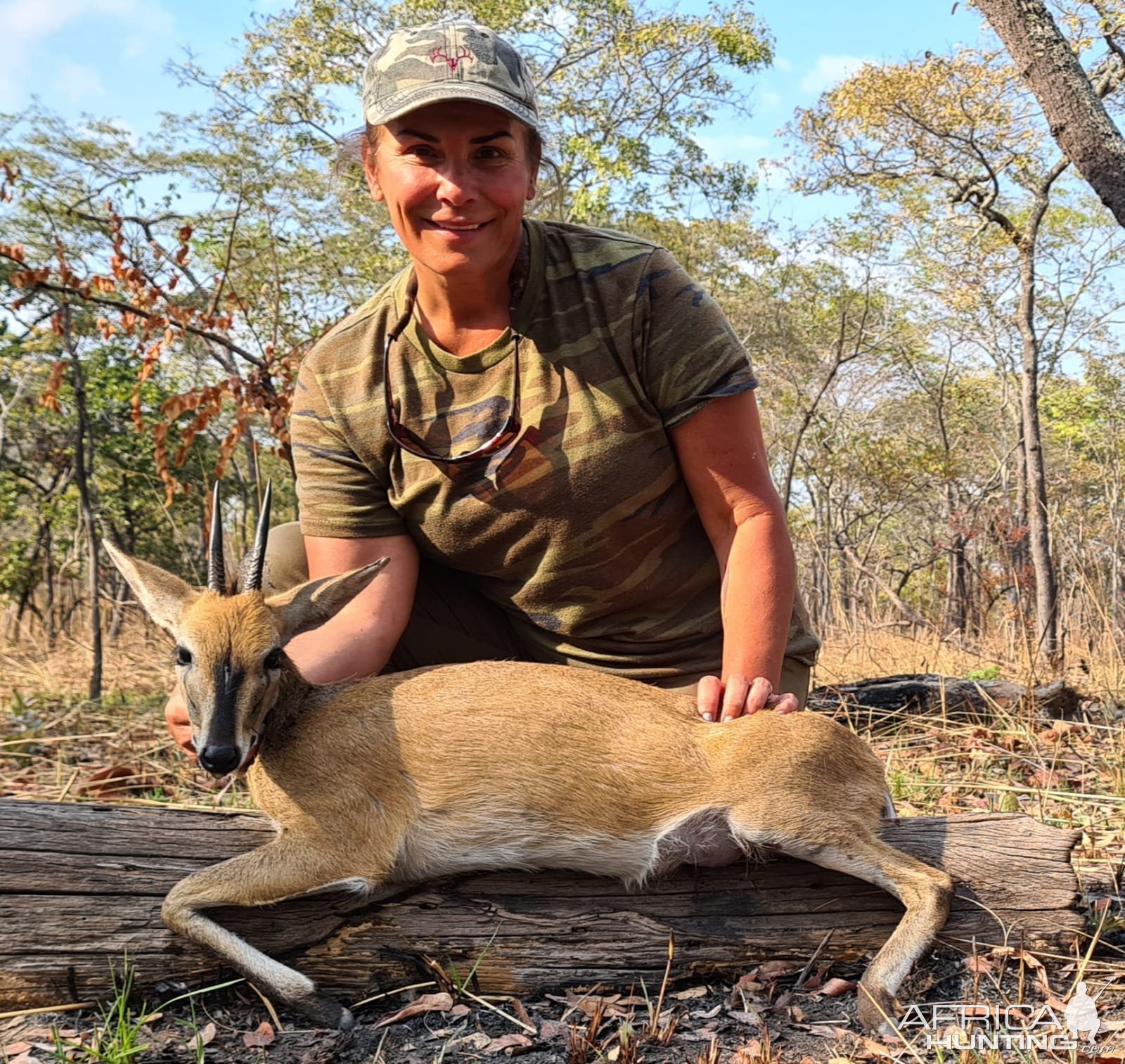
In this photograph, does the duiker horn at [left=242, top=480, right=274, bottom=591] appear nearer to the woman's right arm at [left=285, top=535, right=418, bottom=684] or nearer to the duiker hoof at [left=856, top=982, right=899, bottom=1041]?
the woman's right arm at [left=285, top=535, right=418, bottom=684]

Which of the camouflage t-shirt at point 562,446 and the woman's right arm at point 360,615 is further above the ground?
the camouflage t-shirt at point 562,446

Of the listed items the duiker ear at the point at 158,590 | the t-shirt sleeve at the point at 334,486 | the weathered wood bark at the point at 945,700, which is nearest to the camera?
the duiker ear at the point at 158,590

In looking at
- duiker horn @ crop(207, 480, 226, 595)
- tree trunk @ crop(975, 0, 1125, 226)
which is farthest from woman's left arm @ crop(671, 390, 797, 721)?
tree trunk @ crop(975, 0, 1125, 226)

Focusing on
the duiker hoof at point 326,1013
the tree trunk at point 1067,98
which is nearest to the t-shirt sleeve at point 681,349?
the duiker hoof at point 326,1013

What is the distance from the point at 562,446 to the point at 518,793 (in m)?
1.27

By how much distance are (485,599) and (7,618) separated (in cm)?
1357

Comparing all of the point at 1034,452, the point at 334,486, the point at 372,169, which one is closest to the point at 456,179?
the point at 372,169

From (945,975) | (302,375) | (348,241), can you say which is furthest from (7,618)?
(945,975)

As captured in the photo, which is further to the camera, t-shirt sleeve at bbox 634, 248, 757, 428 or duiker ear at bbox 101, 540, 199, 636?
t-shirt sleeve at bbox 634, 248, 757, 428

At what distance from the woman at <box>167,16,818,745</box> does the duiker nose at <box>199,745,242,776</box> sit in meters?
0.63

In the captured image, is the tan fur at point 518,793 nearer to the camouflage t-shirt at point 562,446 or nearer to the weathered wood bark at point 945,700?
the camouflage t-shirt at point 562,446

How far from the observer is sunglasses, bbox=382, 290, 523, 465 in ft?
11.7

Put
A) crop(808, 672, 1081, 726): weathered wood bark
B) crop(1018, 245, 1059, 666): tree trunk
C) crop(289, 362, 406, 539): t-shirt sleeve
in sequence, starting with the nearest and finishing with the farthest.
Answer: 1. crop(289, 362, 406, 539): t-shirt sleeve
2. crop(808, 672, 1081, 726): weathered wood bark
3. crop(1018, 245, 1059, 666): tree trunk

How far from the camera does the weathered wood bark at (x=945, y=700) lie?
6.11 m
